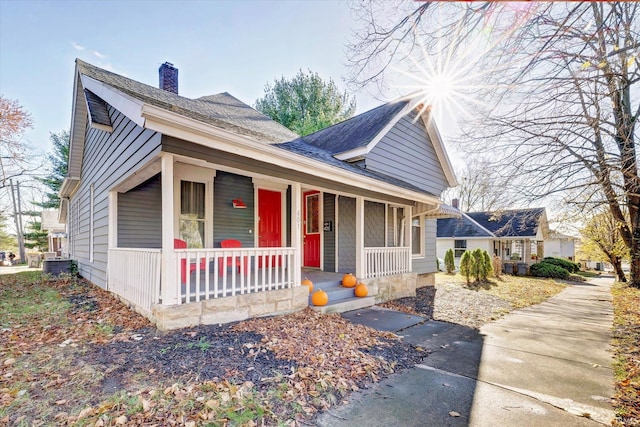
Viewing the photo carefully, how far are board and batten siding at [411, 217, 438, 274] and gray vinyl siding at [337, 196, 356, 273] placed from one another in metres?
3.14

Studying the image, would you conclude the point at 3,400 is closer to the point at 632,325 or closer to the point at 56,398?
the point at 56,398

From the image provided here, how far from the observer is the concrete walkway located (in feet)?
8.72

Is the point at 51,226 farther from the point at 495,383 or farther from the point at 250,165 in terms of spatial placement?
the point at 495,383

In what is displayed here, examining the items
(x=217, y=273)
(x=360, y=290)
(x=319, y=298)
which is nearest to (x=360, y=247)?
(x=360, y=290)

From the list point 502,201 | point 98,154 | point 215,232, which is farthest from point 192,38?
point 502,201

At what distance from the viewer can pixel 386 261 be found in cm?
791

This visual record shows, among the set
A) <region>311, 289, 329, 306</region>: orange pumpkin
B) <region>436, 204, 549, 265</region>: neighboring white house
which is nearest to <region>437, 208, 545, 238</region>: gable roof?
<region>436, 204, 549, 265</region>: neighboring white house

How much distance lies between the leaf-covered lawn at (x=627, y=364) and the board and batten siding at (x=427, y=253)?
4.89m

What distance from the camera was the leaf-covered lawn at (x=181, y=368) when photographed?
249cm

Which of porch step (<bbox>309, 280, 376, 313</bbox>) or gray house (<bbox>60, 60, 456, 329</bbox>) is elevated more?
gray house (<bbox>60, 60, 456, 329</bbox>)

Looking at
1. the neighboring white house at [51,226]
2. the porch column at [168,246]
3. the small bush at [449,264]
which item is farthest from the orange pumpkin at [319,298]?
the neighboring white house at [51,226]

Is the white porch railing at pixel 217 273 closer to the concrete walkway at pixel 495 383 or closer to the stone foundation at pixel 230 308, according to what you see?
the stone foundation at pixel 230 308

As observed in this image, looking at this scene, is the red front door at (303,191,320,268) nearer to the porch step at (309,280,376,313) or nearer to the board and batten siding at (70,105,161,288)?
the porch step at (309,280,376,313)

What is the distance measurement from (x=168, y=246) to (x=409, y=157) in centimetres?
824
